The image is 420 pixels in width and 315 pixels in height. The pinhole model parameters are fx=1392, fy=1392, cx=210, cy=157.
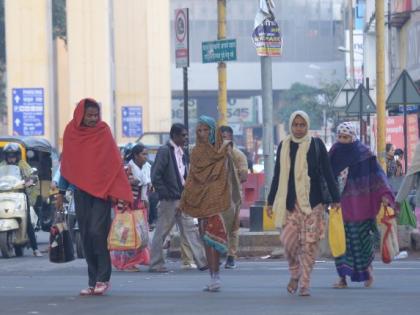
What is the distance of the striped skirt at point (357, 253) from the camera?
13.6 metres

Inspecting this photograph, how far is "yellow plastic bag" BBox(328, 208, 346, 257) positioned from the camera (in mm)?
13344

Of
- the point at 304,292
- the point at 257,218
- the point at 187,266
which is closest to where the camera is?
the point at 304,292

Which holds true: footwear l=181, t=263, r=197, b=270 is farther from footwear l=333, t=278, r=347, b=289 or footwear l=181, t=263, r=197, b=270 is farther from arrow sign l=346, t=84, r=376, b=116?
arrow sign l=346, t=84, r=376, b=116

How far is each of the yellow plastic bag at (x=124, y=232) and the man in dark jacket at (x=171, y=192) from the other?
4.68 feet

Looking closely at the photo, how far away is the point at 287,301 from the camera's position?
1210 centimetres

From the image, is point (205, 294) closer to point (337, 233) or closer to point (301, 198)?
point (301, 198)

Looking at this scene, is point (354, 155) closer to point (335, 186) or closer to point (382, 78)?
point (335, 186)

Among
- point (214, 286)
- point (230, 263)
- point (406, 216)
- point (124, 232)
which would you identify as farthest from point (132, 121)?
point (214, 286)

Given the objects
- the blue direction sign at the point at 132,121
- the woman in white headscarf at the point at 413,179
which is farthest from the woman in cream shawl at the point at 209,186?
the blue direction sign at the point at 132,121

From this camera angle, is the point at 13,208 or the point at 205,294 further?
the point at 13,208

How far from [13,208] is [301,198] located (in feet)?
27.8

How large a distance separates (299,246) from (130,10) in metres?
55.9

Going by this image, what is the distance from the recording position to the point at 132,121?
61406mm

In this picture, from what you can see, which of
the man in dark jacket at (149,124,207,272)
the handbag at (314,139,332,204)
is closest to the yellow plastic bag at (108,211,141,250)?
the man in dark jacket at (149,124,207,272)
